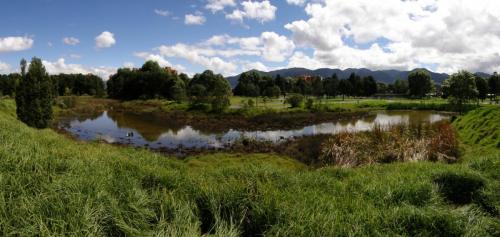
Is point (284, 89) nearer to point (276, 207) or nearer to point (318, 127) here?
point (318, 127)

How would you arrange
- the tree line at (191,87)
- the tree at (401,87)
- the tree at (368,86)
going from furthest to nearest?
1. the tree at (401,87)
2. the tree at (368,86)
3. the tree line at (191,87)

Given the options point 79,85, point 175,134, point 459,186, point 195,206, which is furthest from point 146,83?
point 195,206

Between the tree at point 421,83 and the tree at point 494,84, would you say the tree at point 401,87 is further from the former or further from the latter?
the tree at point 494,84

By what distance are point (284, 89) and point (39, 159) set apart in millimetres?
126560

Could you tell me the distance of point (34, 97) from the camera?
33.5m

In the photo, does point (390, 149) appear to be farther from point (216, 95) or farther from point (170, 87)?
point (170, 87)

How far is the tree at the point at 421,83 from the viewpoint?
347 ft

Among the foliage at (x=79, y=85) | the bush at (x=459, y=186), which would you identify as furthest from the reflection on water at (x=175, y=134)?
the foliage at (x=79, y=85)

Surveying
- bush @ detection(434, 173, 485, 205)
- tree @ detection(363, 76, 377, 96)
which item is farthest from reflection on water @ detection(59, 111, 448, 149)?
tree @ detection(363, 76, 377, 96)

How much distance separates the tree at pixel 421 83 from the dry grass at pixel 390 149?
9224 centimetres

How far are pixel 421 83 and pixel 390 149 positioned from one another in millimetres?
97951

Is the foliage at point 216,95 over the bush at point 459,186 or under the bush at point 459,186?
over

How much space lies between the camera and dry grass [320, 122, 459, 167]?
18719 millimetres

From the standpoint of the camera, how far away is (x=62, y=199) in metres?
5.11
